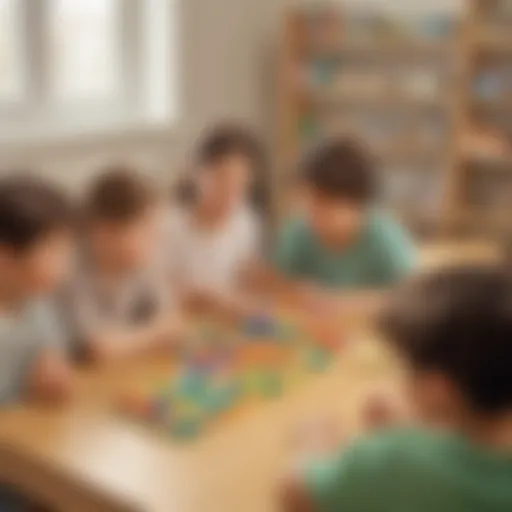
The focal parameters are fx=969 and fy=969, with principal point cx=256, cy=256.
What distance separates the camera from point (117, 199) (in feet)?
6.05

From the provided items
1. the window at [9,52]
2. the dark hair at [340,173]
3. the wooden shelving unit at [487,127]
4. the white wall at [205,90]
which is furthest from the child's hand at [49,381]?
the wooden shelving unit at [487,127]

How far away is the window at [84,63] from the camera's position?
2.97m

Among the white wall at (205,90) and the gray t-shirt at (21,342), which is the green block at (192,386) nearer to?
the gray t-shirt at (21,342)

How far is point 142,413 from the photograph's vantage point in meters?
1.45

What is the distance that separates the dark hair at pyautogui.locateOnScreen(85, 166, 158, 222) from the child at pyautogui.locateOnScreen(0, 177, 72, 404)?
0.20 m

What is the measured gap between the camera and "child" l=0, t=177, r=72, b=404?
5.02 ft

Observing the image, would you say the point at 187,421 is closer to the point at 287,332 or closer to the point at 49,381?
the point at 49,381

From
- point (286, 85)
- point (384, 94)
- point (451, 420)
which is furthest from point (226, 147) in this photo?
point (384, 94)

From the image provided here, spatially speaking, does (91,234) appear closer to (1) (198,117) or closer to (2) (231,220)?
(2) (231,220)

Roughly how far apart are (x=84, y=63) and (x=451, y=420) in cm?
240

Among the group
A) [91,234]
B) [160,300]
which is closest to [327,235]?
[160,300]

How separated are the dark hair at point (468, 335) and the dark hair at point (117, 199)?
32.9 inches

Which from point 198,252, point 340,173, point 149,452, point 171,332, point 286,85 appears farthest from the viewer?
point 286,85

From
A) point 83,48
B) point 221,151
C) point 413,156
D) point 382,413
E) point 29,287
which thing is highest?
point 83,48
